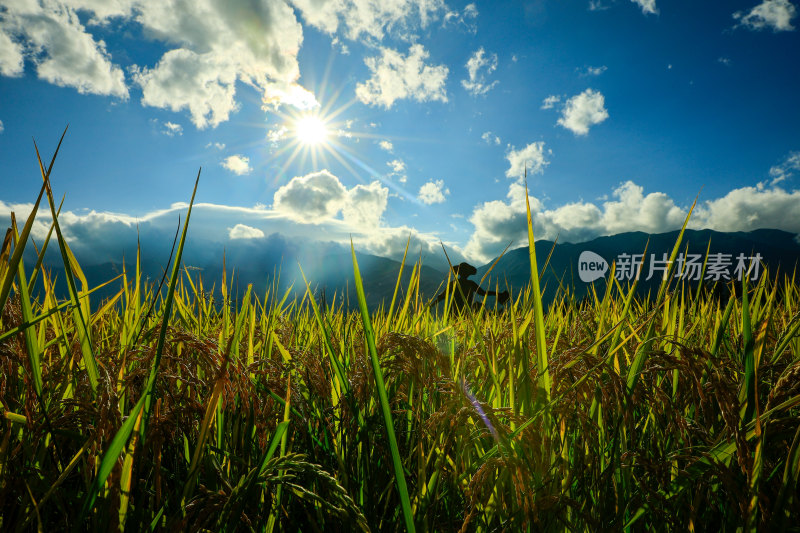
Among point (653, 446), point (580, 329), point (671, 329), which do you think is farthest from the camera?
point (580, 329)

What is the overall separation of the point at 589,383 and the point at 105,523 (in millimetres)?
1233

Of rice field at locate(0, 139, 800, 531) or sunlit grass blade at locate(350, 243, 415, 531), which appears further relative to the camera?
rice field at locate(0, 139, 800, 531)

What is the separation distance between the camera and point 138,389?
42.5 inches

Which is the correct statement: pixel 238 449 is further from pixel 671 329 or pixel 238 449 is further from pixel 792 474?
pixel 671 329

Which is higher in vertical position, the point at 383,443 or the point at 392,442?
the point at 392,442

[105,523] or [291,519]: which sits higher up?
[105,523]

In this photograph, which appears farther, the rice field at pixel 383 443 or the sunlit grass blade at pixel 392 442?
the rice field at pixel 383 443

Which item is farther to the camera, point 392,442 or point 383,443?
point 383,443

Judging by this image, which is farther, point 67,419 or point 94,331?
point 94,331

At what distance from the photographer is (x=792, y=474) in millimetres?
766

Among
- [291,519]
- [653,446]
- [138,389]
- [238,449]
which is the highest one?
[138,389]

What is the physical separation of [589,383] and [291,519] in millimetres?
967

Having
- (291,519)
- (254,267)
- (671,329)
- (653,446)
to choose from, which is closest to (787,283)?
(671,329)

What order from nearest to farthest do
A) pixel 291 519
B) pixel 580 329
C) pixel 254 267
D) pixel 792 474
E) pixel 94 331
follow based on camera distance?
1. pixel 792 474
2. pixel 291 519
3. pixel 94 331
4. pixel 580 329
5. pixel 254 267
